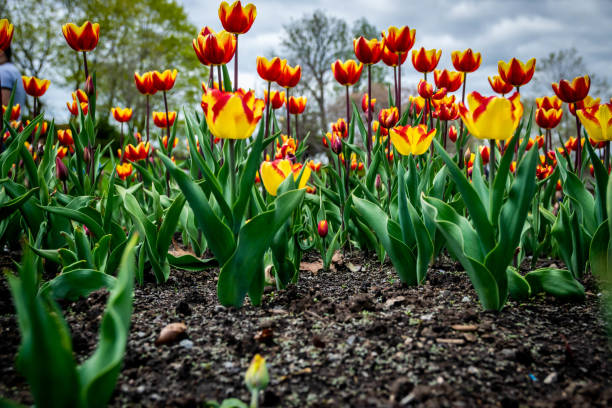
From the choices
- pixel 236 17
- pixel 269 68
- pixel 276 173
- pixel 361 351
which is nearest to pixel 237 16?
pixel 236 17

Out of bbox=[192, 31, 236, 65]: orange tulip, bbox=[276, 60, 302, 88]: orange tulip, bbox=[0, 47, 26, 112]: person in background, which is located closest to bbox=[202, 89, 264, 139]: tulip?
bbox=[192, 31, 236, 65]: orange tulip

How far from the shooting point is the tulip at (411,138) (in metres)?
1.88

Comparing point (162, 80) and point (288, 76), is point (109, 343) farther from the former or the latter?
point (162, 80)

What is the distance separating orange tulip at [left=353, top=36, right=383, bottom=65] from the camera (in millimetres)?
2359

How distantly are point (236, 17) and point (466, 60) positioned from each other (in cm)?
129

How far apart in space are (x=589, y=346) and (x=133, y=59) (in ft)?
70.1

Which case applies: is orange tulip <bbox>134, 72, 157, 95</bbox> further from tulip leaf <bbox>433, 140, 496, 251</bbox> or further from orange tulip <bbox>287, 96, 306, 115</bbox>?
tulip leaf <bbox>433, 140, 496, 251</bbox>

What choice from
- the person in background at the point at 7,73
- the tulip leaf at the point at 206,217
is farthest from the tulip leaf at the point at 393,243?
the person in background at the point at 7,73

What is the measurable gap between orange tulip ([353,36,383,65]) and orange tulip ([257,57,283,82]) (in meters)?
0.51

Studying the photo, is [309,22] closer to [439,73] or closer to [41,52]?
[41,52]

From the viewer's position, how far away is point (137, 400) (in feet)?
3.48

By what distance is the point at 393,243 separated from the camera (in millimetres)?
1835

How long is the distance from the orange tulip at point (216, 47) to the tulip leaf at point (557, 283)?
1.49m

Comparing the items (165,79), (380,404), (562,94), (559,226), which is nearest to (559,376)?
(380,404)
